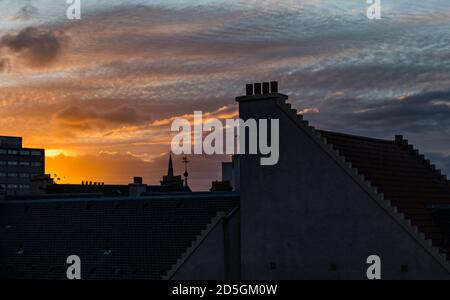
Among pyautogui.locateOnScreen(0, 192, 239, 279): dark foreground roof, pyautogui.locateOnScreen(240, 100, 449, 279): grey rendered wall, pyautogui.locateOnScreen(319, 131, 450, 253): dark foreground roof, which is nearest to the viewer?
pyautogui.locateOnScreen(240, 100, 449, 279): grey rendered wall

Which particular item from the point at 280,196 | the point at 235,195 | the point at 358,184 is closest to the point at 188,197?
the point at 235,195

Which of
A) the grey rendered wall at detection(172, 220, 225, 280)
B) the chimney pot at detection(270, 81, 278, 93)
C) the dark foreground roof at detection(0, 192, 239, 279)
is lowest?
the grey rendered wall at detection(172, 220, 225, 280)

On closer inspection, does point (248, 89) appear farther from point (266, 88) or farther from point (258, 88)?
point (266, 88)

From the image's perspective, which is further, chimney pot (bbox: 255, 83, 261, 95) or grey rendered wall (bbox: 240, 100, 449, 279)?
chimney pot (bbox: 255, 83, 261, 95)

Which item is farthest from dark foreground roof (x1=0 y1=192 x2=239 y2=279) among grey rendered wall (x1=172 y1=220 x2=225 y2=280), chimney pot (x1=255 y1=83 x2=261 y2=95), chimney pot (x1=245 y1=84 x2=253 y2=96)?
chimney pot (x1=255 y1=83 x2=261 y2=95)

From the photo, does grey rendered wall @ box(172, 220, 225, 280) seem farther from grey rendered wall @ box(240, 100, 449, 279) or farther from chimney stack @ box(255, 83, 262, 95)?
chimney stack @ box(255, 83, 262, 95)

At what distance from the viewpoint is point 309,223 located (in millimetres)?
48344

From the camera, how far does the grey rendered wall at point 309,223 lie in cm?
4519

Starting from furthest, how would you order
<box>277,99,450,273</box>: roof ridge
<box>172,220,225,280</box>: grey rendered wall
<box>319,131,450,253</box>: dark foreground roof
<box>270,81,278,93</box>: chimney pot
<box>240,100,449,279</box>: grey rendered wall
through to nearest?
<box>172,220,225,280</box>: grey rendered wall < <box>270,81,278,93</box>: chimney pot < <box>319,131,450,253</box>: dark foreground roof < <box>240,100,449,279</box>: grey rendered wall < <box>277,99,450,273</box>: roof ridge

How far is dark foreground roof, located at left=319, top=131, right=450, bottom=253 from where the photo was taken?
48500 mm

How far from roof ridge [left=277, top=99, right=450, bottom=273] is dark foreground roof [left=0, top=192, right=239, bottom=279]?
49.5 ft

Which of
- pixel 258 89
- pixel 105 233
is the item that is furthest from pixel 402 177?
pixel 105 233

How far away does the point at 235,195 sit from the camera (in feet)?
210
